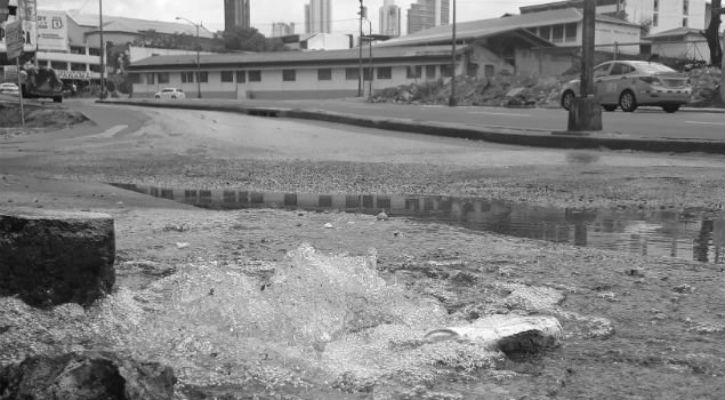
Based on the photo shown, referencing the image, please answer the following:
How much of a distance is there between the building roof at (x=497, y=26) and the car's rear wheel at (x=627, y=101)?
3681 centimetres

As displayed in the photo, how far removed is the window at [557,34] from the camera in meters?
67.1

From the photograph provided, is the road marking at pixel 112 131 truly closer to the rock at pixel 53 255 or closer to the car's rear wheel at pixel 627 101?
the rock at pixel 53 255

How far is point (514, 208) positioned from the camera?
23.1 feet

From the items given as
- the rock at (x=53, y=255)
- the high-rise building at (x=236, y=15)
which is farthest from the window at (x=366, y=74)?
the rock at (x=53, y=255)

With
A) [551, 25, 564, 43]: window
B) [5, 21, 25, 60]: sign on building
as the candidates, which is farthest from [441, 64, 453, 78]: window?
[5, 21, 25, 60]: sign on building

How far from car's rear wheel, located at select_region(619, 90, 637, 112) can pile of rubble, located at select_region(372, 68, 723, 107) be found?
6.31 metres

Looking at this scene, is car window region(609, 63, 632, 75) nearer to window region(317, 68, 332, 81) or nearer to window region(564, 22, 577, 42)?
window region(564, 22, 577, 42)

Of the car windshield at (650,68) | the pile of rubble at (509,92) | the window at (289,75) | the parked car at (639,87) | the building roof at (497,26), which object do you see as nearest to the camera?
the parked car at (639,87)

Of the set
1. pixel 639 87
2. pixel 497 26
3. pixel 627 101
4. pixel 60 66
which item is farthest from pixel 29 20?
pixel 60 66

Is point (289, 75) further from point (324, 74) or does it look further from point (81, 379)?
point (81, 379)

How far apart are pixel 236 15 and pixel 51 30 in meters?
43.8

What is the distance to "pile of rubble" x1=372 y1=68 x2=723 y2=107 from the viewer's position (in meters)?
30.6

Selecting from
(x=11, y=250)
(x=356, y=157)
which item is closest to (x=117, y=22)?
(x=356, y=157)

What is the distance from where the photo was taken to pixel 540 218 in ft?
21.3
